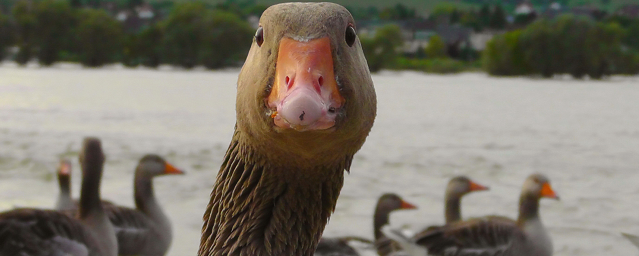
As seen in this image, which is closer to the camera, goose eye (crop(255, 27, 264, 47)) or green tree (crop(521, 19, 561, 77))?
goose eye (crop(255, 27, 264, 47))

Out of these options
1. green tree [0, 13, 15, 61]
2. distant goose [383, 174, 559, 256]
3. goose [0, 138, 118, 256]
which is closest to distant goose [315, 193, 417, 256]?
distant goose [383, 174, 559, 256]

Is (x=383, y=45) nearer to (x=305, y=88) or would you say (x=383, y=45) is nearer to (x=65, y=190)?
(x=65, y=190)

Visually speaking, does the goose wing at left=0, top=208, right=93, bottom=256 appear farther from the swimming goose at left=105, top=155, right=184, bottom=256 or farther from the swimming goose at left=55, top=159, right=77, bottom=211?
the swimming goose at left=55, top=159, right=77, bottom=211

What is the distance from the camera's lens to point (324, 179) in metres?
2.51

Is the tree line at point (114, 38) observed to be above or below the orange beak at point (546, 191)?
below

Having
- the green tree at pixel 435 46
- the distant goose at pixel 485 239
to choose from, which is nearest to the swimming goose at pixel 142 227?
the distant goose at pixel 485 239

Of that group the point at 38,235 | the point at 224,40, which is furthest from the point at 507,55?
the point at 38,235

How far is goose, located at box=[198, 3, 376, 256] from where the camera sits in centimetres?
201

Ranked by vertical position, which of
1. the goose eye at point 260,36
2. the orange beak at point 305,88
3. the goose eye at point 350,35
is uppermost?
the goose eye at point 350,35

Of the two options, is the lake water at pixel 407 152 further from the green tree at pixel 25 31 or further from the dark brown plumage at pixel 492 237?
the green tree at pixel 25 31

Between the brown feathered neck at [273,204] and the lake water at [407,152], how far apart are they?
5.48 m

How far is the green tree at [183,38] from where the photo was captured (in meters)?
47.8

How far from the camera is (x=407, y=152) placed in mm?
15859

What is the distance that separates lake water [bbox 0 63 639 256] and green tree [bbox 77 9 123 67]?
14147 mm
